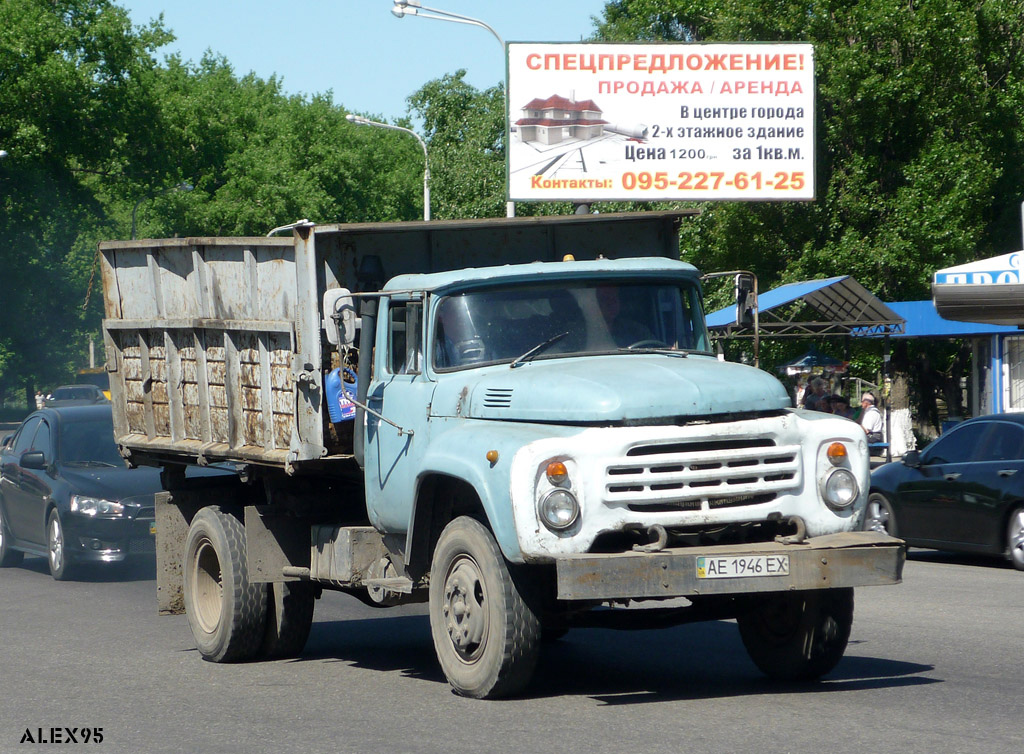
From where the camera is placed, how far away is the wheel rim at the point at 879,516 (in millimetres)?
16172

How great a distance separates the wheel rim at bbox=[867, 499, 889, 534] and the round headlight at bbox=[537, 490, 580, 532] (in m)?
9.69

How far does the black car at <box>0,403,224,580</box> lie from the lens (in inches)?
599

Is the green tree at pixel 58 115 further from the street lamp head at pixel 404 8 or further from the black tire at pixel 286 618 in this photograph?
the black tire at pixel 286 618

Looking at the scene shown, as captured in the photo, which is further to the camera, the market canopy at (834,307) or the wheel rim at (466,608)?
the market canopy at (834,307)

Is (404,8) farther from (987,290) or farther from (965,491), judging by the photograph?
(965,491)

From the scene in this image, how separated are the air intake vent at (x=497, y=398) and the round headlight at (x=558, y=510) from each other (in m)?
0.76

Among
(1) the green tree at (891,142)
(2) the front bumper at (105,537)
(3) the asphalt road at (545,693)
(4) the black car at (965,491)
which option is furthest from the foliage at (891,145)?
(3) the asphalt road at (545,693)

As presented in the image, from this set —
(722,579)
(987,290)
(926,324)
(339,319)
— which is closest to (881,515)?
(987,290)

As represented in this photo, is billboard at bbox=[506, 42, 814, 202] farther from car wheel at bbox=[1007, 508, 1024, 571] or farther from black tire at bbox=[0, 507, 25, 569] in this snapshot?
car wheel at bbox=[1007, 508, 1024, 571]

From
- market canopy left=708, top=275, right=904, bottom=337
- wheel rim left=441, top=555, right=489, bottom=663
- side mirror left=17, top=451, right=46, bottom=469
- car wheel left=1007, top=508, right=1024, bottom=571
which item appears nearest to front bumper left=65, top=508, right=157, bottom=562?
side mirror left=17, top=451, right=46, bottom=469

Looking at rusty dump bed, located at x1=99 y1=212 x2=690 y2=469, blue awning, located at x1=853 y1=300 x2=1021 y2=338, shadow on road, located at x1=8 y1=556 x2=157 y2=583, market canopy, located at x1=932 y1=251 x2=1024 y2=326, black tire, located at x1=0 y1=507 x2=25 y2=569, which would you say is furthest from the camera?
blue awning, located at x1=853 y1=300 x2=1021 y2=338

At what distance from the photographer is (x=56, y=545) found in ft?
51.0

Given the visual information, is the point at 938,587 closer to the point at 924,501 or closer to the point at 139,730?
the point at 924,501

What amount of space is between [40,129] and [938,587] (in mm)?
43024
